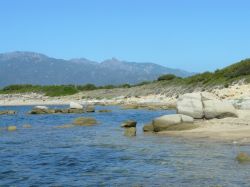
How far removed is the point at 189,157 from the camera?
21.8m

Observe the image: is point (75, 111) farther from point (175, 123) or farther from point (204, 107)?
point (175, 123)

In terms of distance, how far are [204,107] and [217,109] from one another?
1.08 m

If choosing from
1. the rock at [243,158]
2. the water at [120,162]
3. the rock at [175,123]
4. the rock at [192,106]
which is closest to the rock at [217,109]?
the rock at [192,106]

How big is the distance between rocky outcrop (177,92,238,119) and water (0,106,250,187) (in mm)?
7467

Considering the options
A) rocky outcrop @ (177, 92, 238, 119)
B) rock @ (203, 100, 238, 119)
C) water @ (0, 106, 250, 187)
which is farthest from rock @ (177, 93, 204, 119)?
water @ (0, 106, 250, 187)

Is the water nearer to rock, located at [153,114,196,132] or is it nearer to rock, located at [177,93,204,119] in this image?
rock, located at [153,114,196,132]

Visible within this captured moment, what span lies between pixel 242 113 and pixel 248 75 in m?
42.6

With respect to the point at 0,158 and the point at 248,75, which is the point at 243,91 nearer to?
the point at 248,75

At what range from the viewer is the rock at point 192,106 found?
37.4m

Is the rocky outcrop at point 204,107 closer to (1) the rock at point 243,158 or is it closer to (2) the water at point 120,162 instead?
(2) the water at point 120,162

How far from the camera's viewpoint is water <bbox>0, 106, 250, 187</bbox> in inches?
682

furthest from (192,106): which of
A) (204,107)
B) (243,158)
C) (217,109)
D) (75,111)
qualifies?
(75,111)

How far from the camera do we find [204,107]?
37688mm

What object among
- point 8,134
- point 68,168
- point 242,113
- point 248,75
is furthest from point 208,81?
point 68,168
